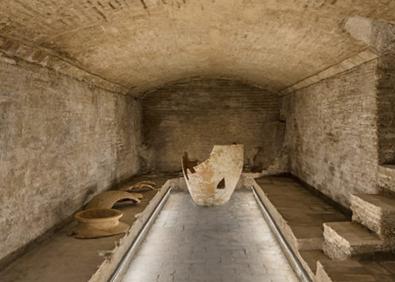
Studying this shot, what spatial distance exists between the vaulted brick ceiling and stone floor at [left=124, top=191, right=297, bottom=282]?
11.6 ft

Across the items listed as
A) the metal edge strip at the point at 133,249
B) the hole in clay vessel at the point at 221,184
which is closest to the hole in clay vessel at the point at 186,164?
the hole in clay vessel at the point at 221,184

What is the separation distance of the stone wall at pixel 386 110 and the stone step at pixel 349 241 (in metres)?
1.28

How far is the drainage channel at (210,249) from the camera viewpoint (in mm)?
5227

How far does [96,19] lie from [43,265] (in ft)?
10.5

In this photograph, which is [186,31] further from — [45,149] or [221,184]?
[221,184]

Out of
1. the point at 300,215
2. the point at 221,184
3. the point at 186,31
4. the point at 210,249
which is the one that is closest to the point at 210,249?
the point at 210,249

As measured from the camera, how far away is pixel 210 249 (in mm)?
6270

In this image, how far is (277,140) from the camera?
12.8m

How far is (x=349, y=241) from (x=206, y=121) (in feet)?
30.1

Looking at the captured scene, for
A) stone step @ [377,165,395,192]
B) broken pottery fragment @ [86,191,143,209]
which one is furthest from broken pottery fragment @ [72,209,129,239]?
stone step @ [377,165,395,192]

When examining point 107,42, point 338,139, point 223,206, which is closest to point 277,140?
point 223,206

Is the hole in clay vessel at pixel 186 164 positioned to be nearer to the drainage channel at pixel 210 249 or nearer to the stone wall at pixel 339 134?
the drainage channel at pixel 210 249

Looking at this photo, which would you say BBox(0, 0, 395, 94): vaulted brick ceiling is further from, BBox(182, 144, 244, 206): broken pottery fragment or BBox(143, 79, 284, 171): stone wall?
BBox(143, 79, 284, 171): stone wall

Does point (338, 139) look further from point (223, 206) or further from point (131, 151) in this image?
point (131, 151)
